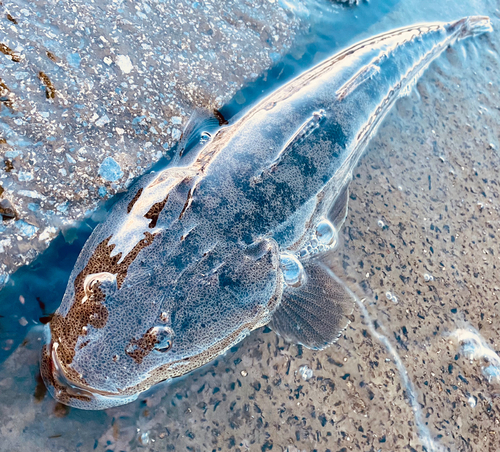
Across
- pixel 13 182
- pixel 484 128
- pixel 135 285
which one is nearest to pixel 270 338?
pixel 135 285

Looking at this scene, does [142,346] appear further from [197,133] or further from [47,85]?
[47,85]

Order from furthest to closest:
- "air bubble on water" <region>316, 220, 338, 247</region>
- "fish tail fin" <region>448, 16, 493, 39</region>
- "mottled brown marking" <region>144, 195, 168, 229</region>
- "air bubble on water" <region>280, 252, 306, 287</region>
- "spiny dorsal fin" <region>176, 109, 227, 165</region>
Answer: "fish tail fin" <region>448, 16, 493, 39</region> < "air bubble on water" <region>316, 220, 338, 247</region> < "spiny dorsal fin" <region>176, 109, 227, 165</region> < "air bubble on water" <region>280, 252, 306, 287</region> < "mottled brown marking" <region>144, 195, 168, 229</region>

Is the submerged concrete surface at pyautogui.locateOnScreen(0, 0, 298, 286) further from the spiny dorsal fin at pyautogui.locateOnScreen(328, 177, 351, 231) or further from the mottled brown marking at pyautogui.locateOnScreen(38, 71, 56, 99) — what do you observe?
the spiny dorsal fin at pyautogui.locateOnScreen(328, 177, 351, 231)

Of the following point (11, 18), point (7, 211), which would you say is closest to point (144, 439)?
point (7, 211)

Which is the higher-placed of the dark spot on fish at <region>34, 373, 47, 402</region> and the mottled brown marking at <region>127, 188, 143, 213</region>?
the mottled brown marking at <region>127, 188, 143, 213</region>

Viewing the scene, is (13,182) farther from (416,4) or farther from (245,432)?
(416,4)

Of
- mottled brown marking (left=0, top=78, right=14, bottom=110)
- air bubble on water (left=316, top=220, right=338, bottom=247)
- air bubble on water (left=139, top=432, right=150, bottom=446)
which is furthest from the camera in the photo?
air bubble on water (left=316, top=220, right=338, bottom=247)

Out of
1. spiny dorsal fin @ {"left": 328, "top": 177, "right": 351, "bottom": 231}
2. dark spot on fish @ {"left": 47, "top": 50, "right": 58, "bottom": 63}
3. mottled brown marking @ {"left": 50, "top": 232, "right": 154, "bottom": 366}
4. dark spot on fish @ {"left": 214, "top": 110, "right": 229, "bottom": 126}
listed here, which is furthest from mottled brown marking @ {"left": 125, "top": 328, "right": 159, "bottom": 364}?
dark spot on fish @ {"left": 47, "top": 50, "right": 58, "bottom": 63}

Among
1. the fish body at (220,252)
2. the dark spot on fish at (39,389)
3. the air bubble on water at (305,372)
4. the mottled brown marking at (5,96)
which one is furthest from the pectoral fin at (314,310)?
the mottled brown marking at (5,96)
